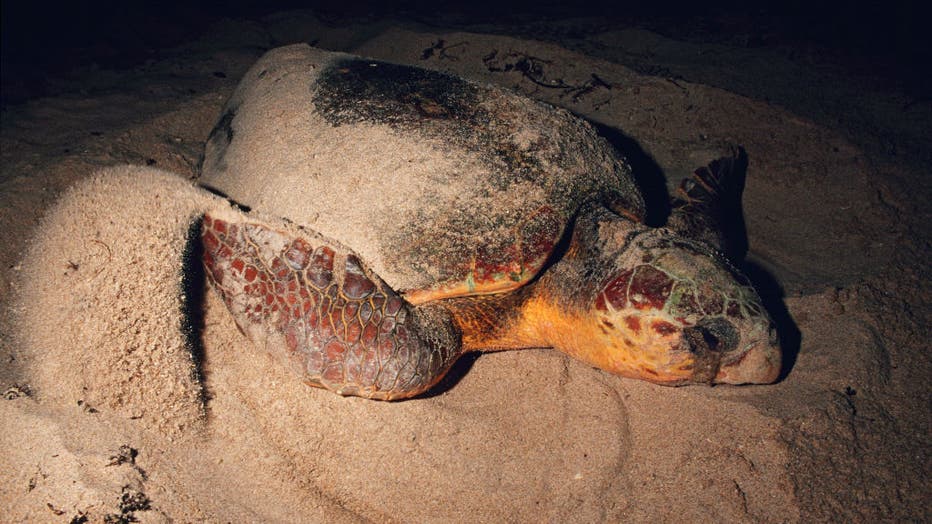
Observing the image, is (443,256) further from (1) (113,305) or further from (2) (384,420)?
(1) (113,305)

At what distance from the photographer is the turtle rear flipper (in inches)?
110

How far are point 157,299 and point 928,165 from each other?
5537 mm

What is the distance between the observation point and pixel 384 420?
76.8 inches

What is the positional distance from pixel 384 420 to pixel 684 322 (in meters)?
1.38

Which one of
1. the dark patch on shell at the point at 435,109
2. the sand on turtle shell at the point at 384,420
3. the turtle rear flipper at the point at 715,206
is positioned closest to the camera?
the sand on turtle shell at the point at 384,420

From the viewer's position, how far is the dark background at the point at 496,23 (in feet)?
18.0

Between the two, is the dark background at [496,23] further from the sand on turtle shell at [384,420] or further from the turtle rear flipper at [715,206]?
the sand on turtle shell at [384,420]

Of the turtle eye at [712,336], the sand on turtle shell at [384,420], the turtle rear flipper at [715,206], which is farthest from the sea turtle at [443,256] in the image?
the turtle rear flipper at [715,206]

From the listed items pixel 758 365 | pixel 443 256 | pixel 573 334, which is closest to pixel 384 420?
pixel 443 256

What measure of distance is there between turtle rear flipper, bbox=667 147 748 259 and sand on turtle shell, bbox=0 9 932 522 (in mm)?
462

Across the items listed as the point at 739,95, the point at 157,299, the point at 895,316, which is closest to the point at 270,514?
the point at 157,299

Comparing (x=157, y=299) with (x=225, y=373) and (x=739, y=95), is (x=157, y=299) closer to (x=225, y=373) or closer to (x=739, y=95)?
(x=225, y=373)

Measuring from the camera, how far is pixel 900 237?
2990mm

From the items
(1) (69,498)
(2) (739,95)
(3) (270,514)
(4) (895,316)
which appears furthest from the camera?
(2) (739,95)
